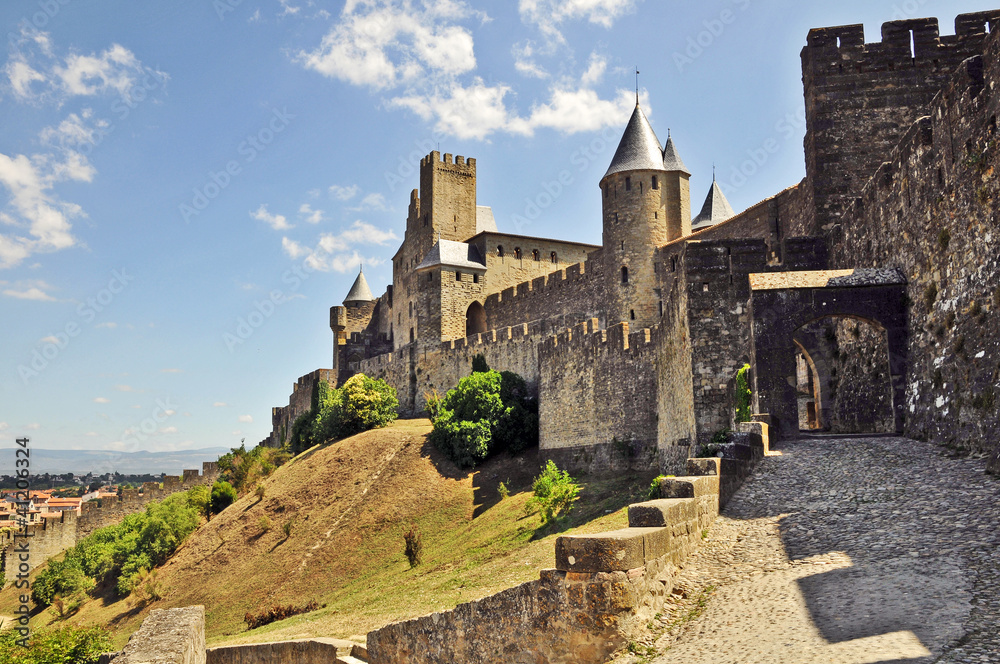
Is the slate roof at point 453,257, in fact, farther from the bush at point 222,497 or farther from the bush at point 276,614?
the bush at point 276,614

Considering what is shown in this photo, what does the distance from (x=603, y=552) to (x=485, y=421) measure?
2659 cm

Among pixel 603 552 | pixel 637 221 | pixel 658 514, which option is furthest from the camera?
pixel 637 221

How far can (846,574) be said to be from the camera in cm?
782

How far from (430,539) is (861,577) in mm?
21555

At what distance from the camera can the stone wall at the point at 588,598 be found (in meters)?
7.64

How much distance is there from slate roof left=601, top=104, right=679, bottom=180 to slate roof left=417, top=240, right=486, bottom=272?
471 inches

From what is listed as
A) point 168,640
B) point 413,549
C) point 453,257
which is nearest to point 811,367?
point 413,549

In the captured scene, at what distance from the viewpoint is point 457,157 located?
183 ft

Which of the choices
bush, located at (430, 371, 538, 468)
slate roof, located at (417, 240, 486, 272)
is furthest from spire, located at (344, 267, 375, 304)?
bush, located at (430, 371, 538, 468)

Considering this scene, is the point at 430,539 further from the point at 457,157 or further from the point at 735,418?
the point at 457,157

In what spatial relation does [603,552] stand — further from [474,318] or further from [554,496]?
[474,318]

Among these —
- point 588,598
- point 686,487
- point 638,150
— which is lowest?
point 588,598

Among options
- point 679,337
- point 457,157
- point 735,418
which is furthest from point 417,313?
point 735,418

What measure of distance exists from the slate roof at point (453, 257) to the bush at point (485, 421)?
14046 mm
